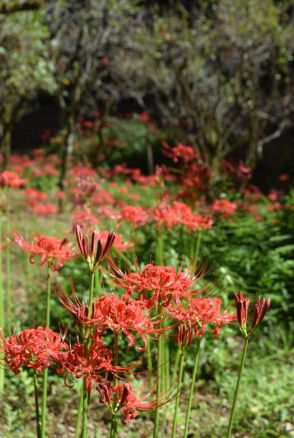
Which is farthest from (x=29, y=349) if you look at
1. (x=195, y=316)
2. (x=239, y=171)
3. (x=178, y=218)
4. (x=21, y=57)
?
(x=21, y=57)

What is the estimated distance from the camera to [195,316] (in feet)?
5.79

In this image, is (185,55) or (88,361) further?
(185,55)

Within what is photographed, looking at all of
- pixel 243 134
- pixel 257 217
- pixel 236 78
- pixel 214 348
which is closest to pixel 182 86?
pixel 236 78

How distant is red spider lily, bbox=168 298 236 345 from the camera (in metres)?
1.71

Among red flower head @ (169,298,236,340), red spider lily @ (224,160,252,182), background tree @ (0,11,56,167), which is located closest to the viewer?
red flower head @ (169,298,236,340)

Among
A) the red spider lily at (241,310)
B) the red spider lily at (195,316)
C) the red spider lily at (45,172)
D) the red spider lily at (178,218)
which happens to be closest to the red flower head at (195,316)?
the red spider lily at (195,316)

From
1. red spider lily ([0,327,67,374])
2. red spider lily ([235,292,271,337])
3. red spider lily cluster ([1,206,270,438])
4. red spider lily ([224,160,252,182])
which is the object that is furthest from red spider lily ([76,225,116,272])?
red spider lily ([224,160,252,182])

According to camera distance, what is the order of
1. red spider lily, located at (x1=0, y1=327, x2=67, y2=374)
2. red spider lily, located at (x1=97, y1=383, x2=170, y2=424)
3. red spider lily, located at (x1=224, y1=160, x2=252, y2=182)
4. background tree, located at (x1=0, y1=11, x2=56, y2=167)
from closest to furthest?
red spider lily, located at (x1=97, y1=383, x2=170, y2=424) < red spider lily, located at (x1=0, y1=327, x2=67, y2=374) < red spider lily, located at (x1=224, y1=160, x2=252, y2=182) < background tree, located at (x1=0, y1=11, x2=56, y2=167)

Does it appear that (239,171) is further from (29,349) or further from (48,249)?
(29,349)

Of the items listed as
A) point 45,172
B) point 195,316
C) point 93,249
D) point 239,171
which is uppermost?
point 93,249

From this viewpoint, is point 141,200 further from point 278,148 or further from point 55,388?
point 55,388

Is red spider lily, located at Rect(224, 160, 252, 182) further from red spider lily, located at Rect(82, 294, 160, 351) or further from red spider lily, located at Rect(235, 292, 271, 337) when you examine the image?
red spider lily, located at Rect(82, 294, 160, 351)

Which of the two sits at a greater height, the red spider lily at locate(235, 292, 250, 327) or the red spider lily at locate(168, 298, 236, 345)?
the red spider lily at locate(235, 292, 250, 327)

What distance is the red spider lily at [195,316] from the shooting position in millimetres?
1715
